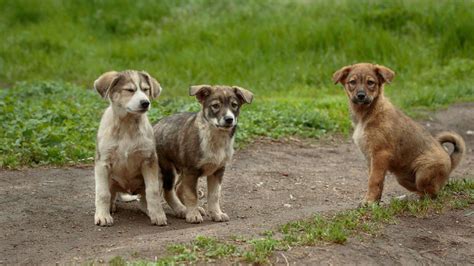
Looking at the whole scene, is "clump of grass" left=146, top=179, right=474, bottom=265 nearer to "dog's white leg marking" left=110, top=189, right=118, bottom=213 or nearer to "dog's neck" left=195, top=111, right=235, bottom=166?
"dog's neck" left=195, top=111, right=235, bottom=166

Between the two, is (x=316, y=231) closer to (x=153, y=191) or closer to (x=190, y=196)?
(x=190, y=196)

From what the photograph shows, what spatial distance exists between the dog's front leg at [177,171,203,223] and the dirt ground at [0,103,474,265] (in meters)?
0.10

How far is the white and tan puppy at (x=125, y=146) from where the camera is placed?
312 inches

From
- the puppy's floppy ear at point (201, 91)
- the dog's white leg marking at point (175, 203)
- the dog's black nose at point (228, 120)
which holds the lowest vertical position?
the dog's white leg marking at point (175, 203)

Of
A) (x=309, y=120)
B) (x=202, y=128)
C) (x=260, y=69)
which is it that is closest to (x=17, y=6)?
(x=260, y=69)

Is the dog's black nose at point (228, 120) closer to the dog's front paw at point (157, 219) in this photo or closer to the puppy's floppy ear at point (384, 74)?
the dog's front paw at point (157, 219)

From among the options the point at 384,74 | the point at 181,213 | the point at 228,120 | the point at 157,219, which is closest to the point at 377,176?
the point at 384,74

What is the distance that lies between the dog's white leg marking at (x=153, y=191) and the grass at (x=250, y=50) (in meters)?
4.80

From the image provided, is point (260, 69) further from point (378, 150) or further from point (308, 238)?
point (308, 238)

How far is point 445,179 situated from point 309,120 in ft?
15.5

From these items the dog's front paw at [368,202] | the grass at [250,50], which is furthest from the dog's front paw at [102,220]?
the grass at [250,50]

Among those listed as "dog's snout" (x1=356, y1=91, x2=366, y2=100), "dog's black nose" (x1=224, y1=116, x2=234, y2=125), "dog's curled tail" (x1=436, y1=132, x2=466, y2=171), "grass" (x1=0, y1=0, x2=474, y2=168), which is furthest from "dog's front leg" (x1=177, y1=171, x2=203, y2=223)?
"grass" (x1=0, y1=0, x2=474, y2=168)

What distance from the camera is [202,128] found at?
806 centimetres

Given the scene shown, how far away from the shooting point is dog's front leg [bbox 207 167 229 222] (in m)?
8.16
